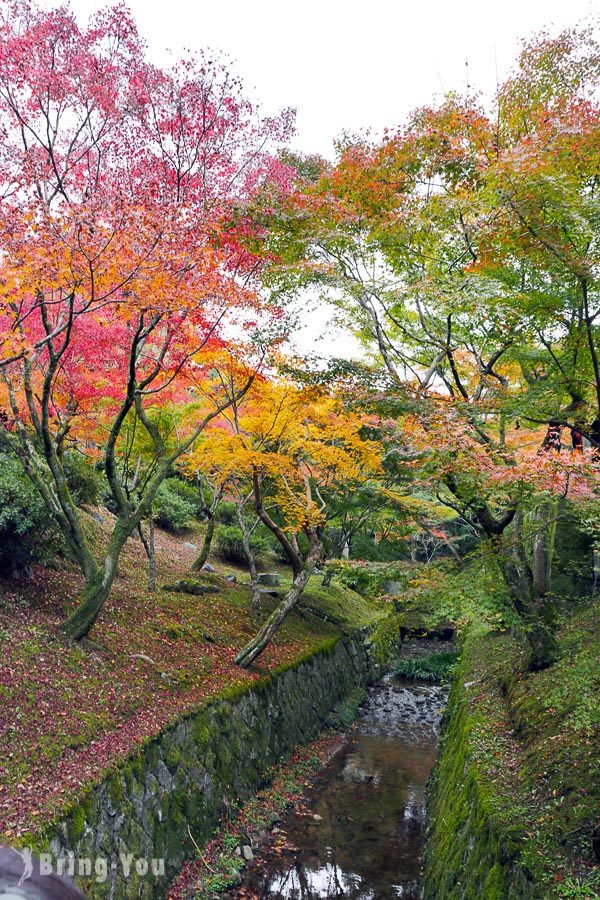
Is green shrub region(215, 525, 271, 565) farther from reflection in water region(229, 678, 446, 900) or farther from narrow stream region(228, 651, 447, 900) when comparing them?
narrow stream region(228, 651, 447, 900)

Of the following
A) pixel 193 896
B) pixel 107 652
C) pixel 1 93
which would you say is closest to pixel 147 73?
pixel 1 93

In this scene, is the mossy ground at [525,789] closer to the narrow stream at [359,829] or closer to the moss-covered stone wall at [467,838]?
the moss-covered stone wall at [467,838]

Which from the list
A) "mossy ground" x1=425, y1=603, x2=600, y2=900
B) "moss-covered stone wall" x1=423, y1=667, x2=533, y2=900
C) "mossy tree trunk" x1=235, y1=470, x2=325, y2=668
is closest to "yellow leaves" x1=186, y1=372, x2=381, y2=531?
"mossy tree trunk" x1=235, y1=470, x2=325, y2=668

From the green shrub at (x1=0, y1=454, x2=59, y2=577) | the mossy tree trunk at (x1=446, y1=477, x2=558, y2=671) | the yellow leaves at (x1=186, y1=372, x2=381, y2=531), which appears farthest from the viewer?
the yellow leaves at (x1=186, y1=372, x2=381, y2=531)

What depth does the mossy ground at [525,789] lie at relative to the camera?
4742 mm

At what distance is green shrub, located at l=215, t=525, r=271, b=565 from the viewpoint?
75.0ft

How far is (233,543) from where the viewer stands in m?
23.4

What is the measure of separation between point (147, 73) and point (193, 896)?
1234 centimetres

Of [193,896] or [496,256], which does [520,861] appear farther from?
[496,256]

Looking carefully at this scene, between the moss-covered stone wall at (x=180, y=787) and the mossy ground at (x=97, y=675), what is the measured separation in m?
0.27

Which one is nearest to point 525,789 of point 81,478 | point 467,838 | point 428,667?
point 467,838

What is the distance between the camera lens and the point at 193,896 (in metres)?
7.27

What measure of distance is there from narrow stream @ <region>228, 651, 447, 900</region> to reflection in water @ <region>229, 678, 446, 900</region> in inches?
0.6

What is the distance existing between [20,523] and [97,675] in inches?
120
